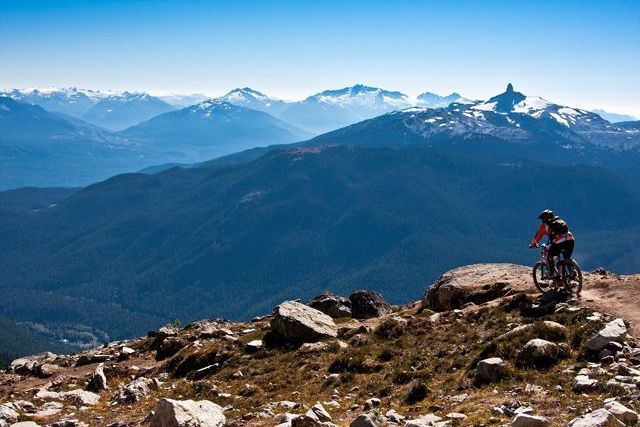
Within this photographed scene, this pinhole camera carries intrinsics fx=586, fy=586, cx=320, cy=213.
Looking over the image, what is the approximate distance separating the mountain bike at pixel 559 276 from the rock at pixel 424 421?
13.6 meters

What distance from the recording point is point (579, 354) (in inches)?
815

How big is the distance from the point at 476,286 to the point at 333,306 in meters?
12.1

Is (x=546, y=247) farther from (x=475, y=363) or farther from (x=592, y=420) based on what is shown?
(x=592, y=420)

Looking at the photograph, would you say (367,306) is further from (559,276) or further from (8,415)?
(8,415)

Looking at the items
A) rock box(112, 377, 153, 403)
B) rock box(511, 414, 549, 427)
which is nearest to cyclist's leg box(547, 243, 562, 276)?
rock box(511, 414, 549, 427)

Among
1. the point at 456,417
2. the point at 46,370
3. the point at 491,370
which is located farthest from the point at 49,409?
the point at 491,370

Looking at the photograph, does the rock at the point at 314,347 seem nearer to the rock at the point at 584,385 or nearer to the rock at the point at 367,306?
the rock at the point at 367,306

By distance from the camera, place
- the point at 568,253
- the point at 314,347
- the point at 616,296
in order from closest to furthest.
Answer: the point at 616,296 → the point at 314,347 → the point at 568,253

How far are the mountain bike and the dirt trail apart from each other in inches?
22.6

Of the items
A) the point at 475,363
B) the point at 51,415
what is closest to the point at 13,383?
the point at 51,415

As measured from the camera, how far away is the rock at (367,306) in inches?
1652

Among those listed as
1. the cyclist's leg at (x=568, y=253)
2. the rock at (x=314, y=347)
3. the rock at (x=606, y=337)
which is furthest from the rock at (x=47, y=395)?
the cyclist's leg at (x=568, y=253)

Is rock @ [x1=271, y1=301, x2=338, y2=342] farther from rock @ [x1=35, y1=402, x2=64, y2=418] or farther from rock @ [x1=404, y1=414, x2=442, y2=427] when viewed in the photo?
rock @ [x1=404, y1=414, x2=442, y2=427]

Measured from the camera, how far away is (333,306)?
4397 cm
